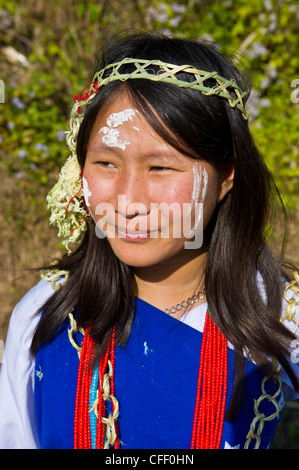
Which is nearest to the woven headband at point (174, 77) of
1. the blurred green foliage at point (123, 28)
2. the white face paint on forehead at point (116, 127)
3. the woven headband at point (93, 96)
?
the woven headband at point (93, 96)

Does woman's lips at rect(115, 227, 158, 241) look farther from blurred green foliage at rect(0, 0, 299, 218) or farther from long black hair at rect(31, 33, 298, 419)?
blurred green foliage at rect(0, 0, 299, 218)

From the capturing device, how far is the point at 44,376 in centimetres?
155

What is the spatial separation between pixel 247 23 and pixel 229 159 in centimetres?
358

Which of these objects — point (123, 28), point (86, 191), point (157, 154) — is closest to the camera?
point (157, 154)

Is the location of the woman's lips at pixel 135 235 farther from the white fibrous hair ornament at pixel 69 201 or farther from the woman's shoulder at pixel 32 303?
the woman's shoulder at pixel 32 303

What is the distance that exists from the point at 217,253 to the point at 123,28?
3.10 meters

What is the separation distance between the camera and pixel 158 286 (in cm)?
158

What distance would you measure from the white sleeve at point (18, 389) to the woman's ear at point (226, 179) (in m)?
0.72

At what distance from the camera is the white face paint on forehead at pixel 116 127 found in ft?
4.28

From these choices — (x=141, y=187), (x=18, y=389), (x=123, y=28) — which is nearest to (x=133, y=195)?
(x=141, y=187)

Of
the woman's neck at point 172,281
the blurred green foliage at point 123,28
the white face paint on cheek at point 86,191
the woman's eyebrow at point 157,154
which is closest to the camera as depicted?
the woman's eyebrow at point 157,154

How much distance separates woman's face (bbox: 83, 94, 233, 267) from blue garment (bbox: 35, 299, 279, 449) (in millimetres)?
280

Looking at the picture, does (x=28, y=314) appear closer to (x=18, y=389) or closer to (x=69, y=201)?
(x=18, y=389)
